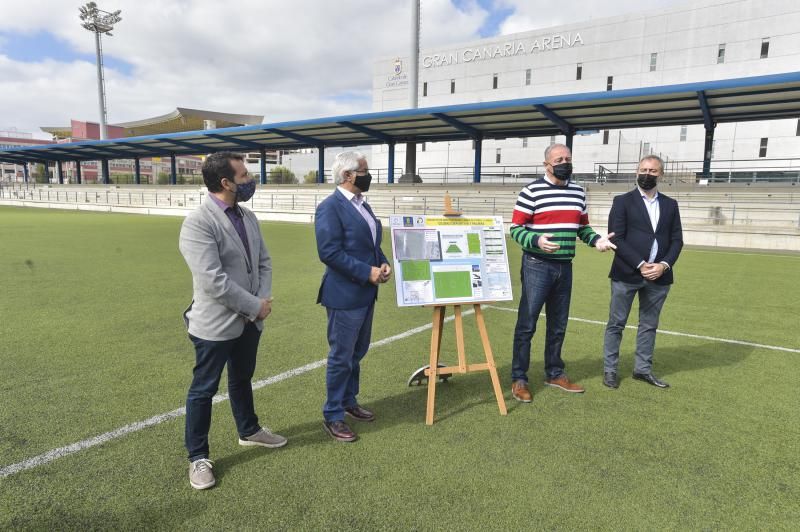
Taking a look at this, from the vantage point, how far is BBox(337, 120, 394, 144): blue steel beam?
30084 millimetres

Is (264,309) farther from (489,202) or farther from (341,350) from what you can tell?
(489,202)

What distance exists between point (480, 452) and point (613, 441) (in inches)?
36.8

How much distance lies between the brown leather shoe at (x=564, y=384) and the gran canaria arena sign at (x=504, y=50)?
4109 centimetres

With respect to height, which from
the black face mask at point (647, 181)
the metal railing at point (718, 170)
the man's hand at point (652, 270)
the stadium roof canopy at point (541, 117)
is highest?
the stadium roof canopy at point (541, 117)

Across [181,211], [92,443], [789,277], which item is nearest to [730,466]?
[92,443]

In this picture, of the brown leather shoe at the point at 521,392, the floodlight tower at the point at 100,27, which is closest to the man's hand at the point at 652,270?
the brown leather shoe at the point at 521,392

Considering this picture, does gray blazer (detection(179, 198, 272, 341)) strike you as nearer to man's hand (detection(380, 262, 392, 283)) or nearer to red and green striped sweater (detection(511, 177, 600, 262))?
man's hand (detection(380, 262, 392, 283))

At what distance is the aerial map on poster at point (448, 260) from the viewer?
141 inches

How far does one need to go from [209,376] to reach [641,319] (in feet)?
12.1

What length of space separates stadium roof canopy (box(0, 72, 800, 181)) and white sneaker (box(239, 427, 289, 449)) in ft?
73.2

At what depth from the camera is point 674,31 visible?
115 feet

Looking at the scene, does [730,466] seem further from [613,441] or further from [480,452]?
[480,452]

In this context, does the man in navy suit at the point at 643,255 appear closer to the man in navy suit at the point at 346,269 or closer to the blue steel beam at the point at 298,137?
the man in navy suit at the point at 346,269

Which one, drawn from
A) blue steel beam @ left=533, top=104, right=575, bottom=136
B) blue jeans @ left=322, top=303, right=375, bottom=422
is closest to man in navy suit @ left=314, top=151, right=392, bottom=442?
blue jeans @ left=322, top=303, right=375, bottom=422
